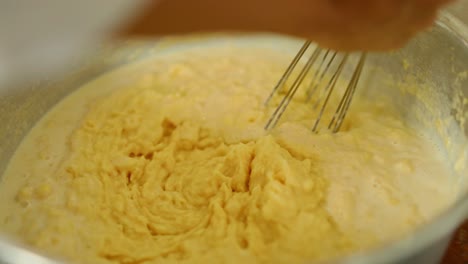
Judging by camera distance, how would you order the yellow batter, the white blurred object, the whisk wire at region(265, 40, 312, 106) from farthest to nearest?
the whisk wire at region(265, 40, 312, 106) → the yellow batter → the white blurred object

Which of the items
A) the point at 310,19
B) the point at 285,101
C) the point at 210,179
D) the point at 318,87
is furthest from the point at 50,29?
the point at 318,87

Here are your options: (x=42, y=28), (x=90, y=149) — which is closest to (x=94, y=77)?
(x=90, y=149)

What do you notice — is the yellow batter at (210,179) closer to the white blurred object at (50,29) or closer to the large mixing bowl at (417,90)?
the large mixing bowl at (417,90)

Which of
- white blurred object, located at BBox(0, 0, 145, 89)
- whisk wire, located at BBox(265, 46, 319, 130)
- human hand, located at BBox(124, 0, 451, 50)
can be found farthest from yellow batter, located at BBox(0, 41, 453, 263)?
white blurred object, located at BBox(0, 0, 145, 89)

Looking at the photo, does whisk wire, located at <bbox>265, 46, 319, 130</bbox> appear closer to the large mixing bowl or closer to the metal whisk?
the metal whisk

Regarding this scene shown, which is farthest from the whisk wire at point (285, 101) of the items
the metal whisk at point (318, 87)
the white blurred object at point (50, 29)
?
the white blurred object at point (50, 29)

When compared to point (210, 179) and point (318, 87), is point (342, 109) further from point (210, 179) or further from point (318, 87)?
point (210, 179)
